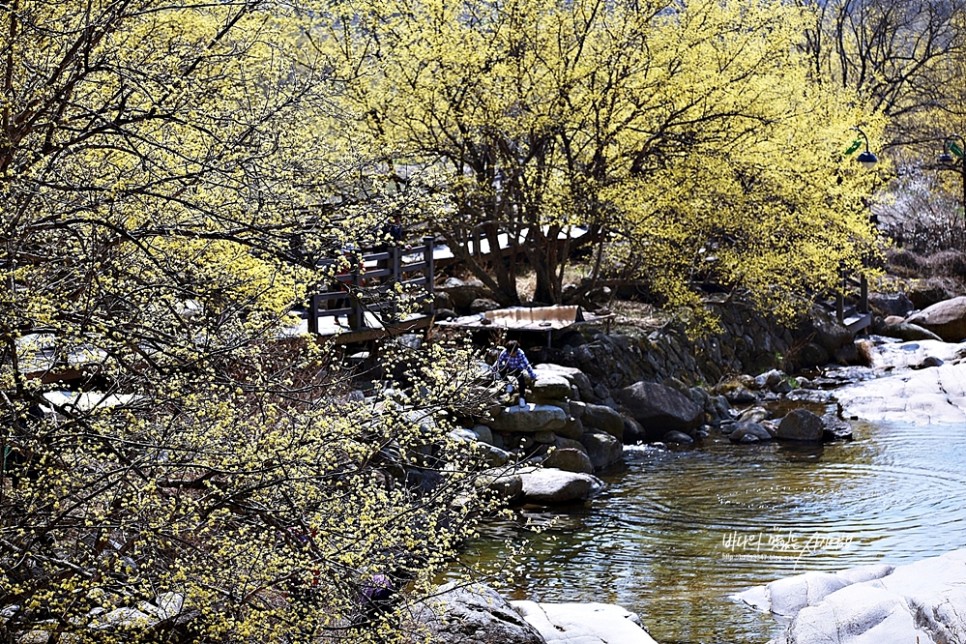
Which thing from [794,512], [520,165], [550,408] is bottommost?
[794,512]

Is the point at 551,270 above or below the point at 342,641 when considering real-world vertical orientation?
above

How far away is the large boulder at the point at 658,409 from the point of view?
1922cm

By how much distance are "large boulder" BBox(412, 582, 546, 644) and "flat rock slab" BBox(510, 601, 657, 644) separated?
12.7 inches

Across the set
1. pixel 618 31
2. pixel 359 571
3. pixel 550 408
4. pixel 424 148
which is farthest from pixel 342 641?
pixel 618 31

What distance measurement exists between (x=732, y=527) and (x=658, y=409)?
5.55 m

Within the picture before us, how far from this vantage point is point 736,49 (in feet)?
69.9

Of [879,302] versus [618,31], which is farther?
[879,302]

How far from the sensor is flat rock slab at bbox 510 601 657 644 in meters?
9.58

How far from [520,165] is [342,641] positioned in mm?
15348

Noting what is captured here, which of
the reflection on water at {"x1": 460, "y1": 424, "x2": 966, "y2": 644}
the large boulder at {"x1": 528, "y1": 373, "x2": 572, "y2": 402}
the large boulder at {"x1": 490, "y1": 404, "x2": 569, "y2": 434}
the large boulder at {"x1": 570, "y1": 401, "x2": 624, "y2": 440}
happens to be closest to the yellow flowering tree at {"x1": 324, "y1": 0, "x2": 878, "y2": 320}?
the large boulder at {"x1": 528, "y1": 373, "x2": 572, "y2": 402}

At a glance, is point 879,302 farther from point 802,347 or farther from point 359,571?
point 359,571

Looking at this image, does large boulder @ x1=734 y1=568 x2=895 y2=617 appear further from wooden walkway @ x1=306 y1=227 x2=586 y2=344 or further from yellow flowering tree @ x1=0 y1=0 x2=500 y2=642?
wooden walkway @ x1=306 y1=227 x2=586 y2=344

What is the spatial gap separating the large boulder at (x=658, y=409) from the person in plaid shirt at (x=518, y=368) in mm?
2763

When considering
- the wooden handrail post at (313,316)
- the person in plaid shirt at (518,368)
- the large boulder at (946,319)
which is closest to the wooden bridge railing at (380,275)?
the wooden handrail post at (313,316)
